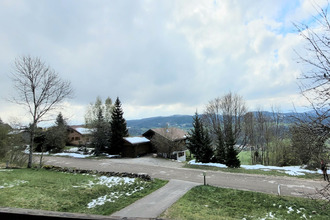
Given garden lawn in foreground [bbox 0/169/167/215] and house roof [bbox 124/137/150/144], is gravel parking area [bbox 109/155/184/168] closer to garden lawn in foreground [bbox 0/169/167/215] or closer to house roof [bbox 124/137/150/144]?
house roof [bbox 124/137/150/144]

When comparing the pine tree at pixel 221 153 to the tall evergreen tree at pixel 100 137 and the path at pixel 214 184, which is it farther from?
the tall evergreen tree at pixel 100 137

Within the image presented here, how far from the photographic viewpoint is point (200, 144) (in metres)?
25.5

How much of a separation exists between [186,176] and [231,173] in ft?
15.6

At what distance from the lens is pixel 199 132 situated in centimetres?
2627

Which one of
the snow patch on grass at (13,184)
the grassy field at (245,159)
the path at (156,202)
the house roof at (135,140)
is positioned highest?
the house roof at (135,140)

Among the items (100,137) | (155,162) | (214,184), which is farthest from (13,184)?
(100,137)

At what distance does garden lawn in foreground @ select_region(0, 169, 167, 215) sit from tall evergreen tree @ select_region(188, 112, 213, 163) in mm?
12155

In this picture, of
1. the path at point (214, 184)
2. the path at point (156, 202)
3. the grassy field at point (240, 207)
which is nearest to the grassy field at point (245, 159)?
the path at point (214, 184)

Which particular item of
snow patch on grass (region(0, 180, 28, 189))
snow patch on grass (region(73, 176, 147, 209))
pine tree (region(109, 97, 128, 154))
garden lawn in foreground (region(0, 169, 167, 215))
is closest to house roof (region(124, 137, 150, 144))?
pine tree (region(109, 97, 128, 154))

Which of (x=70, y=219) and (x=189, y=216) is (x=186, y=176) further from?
(x=70, y=219)

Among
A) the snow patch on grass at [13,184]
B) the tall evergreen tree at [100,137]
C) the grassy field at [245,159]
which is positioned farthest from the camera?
the grassy field at [245,159]

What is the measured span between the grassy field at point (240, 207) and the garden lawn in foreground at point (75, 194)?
2.83 meters

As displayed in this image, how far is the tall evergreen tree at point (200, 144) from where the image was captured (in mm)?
24562

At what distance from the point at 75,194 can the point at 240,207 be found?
9109 mm
